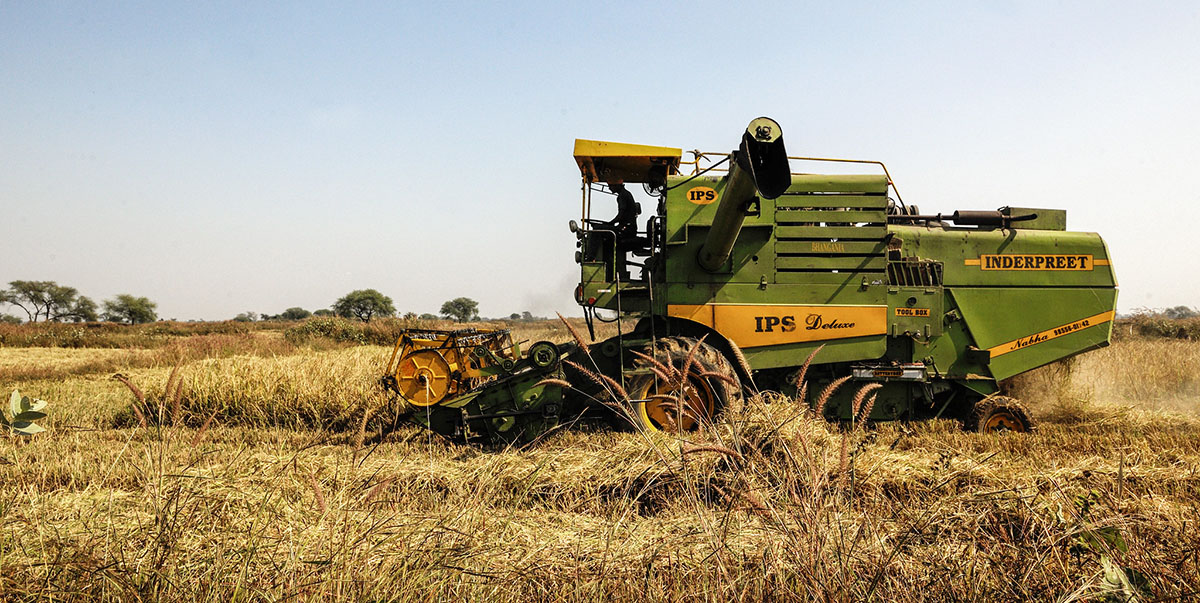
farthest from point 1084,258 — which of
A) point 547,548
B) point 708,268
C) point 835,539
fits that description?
point 547,548

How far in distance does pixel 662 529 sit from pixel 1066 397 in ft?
21.6

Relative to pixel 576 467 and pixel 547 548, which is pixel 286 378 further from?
pixel 547 548

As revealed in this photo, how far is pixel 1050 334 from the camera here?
6.38 meters

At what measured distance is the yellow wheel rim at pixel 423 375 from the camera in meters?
6.03

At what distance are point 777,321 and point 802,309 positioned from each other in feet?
0.89

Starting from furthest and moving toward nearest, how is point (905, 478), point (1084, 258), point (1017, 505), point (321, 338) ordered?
point (321, 338) < point (1084, 258) < point (905, 478) < point (1017, 505)

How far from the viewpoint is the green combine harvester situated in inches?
236

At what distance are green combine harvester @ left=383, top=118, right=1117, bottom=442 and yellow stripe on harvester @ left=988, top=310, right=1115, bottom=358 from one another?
11mm

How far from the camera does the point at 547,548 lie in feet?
8.79

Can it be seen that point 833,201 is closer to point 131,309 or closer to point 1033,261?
point 1033,261

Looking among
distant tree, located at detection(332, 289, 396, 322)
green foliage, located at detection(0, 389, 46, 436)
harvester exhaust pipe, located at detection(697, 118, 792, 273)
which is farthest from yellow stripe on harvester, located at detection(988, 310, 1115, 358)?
distant tree, located at detection(332, 289, 396, 322)

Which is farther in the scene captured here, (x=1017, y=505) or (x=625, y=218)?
(x=625, y=218)

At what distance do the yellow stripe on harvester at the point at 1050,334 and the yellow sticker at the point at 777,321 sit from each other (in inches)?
61.4

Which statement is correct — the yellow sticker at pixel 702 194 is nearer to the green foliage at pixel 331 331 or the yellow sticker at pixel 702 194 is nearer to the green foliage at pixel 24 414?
the green foliage at pixel 24 414
